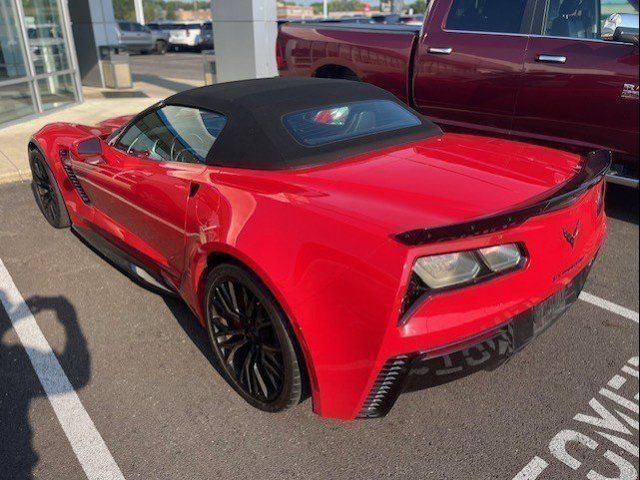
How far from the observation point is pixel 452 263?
1910 millimetres

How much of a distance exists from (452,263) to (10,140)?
7480 millimetres

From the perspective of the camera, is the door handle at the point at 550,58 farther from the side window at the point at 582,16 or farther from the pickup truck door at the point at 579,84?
the side window at the point at 582,16

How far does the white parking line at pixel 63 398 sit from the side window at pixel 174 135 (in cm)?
123

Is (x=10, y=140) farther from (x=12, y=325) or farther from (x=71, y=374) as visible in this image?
(x=71, y=374)

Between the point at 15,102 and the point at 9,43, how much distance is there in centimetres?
92

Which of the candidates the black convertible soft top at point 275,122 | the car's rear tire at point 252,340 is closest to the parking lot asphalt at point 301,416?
the car's rear tire at point 252,340

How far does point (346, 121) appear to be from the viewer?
2967 mm

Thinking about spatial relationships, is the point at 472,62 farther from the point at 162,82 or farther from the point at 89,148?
the point at 162,82

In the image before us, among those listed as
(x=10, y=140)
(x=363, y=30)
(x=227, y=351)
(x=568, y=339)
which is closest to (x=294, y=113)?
(x=227, y=351)

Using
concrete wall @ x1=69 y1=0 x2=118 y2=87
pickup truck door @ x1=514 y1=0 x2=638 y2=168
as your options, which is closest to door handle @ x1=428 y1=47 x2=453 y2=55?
pickup truck door @ x1=514 y1=0 x2=638 y2=168

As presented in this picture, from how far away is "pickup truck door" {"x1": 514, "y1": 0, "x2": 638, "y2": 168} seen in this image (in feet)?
13.8

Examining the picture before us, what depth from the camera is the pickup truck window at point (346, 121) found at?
274 cm

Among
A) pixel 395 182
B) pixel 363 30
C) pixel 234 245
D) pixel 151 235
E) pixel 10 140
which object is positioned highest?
pixel 363 30

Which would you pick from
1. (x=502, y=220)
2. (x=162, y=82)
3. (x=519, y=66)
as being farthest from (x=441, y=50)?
(x=162, y=82)
